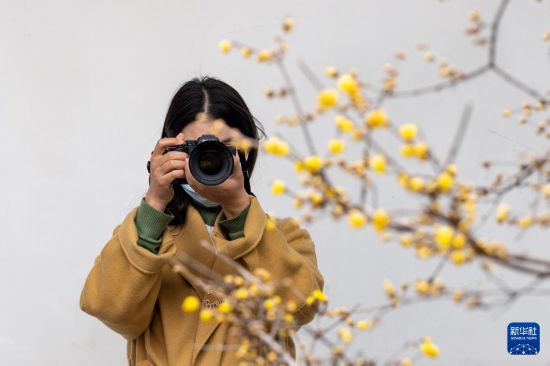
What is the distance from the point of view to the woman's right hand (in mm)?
1003

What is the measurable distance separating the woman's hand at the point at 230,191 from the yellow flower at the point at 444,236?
641mm

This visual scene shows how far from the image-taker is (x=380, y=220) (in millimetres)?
374

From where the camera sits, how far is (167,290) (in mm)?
1077

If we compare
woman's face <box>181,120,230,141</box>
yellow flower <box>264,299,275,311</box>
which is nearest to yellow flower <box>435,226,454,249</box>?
yellow flower <box>264,299,275,311</box>

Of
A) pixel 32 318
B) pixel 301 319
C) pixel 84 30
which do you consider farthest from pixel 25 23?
pixel 301 319

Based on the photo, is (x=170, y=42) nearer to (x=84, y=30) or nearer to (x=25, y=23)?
(x=84, y=30)

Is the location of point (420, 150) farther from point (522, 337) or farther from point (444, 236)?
point (522, 337)

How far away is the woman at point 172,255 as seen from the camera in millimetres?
999

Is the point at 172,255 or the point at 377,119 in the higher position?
the point at 172,255

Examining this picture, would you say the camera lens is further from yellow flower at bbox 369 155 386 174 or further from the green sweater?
yellow flower at bbox 369 155 386 174

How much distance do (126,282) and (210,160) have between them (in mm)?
183

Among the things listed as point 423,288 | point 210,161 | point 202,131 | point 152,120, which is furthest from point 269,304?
point 152,120

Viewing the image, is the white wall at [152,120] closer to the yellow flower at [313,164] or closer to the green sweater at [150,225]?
the green sweater at [150,225]

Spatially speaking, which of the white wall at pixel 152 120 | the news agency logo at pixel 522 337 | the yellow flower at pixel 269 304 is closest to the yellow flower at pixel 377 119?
the yellow flower at pixel 269 304
